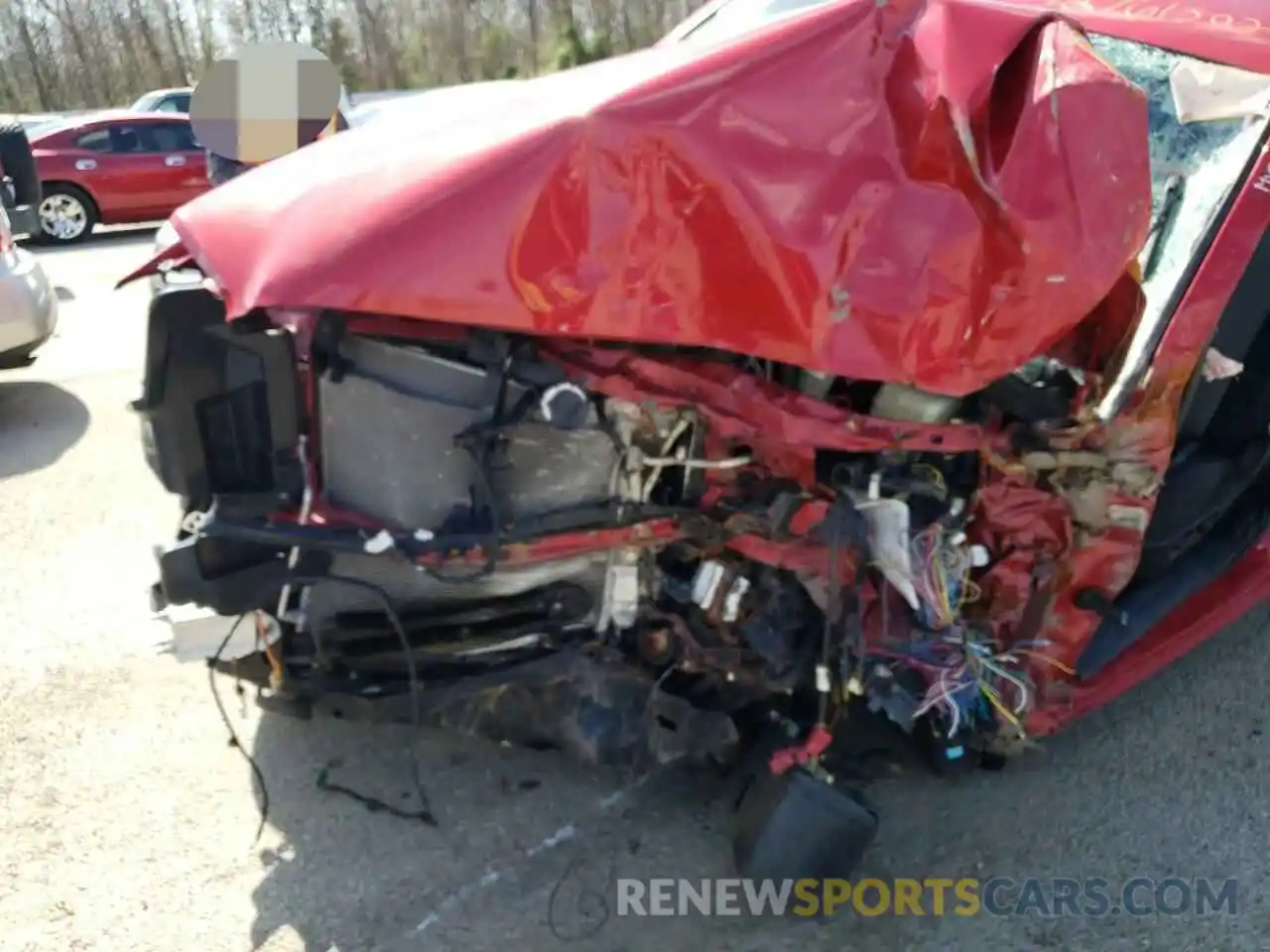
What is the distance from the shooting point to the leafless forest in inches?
1277

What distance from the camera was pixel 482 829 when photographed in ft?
8.81

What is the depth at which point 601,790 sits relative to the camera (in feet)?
9.22

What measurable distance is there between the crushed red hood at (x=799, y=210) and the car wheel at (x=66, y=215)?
1252 cm

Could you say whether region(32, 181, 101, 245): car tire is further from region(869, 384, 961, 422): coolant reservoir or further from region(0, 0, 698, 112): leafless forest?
region(0, 0, 698, 112): leafless forest

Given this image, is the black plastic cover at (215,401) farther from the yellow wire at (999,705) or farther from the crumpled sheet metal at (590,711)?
the yellow wire at (999,705)

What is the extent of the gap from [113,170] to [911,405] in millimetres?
13250

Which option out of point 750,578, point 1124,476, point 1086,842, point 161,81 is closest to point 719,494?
point 750,578

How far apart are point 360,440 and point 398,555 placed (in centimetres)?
26

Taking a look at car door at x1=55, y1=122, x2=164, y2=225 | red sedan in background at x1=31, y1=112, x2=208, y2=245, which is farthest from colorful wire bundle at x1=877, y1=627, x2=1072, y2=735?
car door at x1=55, y1=122, x2=164, y2=225

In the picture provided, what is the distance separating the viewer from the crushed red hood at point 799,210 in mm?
2113

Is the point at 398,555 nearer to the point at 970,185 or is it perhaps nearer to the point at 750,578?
the point at 750,578

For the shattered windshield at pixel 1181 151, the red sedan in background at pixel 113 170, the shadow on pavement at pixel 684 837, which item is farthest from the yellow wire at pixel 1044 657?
the red sedan in background at pixel 113 170

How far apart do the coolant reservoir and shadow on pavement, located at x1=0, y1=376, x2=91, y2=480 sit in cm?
404

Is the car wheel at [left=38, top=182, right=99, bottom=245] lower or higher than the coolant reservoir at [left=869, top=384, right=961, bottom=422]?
lower
